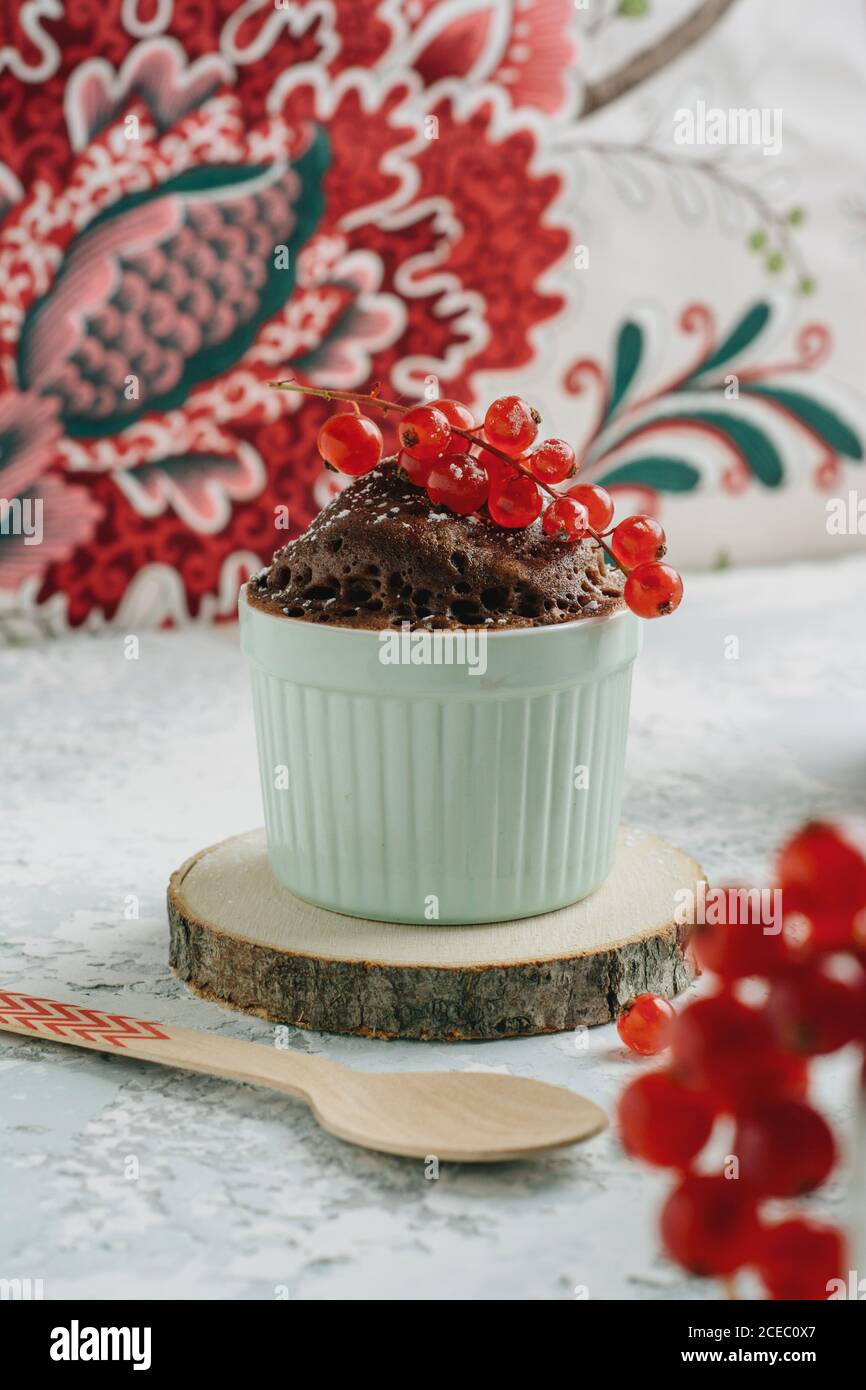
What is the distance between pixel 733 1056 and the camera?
0.41 m

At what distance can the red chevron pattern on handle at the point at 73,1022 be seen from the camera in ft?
2.41

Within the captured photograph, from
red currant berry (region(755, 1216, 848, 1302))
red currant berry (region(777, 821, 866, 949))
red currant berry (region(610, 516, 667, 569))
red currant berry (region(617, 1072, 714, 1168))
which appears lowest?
red currant berry (region(755, 1216, 848, 1302))

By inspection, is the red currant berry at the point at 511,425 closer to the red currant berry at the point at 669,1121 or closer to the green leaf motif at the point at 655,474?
the red currant berry at the point at 669,1121

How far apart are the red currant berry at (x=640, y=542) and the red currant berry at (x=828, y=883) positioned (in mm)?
386

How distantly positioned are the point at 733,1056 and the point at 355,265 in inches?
53.4

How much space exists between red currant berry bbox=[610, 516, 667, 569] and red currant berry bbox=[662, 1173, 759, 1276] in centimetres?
41

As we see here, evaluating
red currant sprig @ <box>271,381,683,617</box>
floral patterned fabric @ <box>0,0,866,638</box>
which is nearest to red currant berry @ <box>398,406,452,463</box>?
red currant sprig @ <box>271,381,683,617</box>

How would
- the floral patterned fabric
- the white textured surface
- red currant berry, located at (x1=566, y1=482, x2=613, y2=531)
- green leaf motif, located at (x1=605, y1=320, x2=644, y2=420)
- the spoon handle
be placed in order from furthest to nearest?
green leaf motif, located at (x1=605, y1=320, x2=644, y2=420)
the floral patterned fabric
red currant berry, located at (x1=566, y1=482, x2=613, y2=531)
the spoon handle
the white textured surface

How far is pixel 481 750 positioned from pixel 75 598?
96 cm

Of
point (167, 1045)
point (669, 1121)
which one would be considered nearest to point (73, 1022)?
point (167, 1045)

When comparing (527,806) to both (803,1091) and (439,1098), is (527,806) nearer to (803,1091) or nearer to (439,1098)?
(439,1098)

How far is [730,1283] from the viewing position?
1.44 ft

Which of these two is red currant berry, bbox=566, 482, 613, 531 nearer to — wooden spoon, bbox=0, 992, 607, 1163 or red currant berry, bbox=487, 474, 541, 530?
red currant berry, bbox=487, 474, 541, 530

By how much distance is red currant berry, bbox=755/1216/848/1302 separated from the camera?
0.42 m
